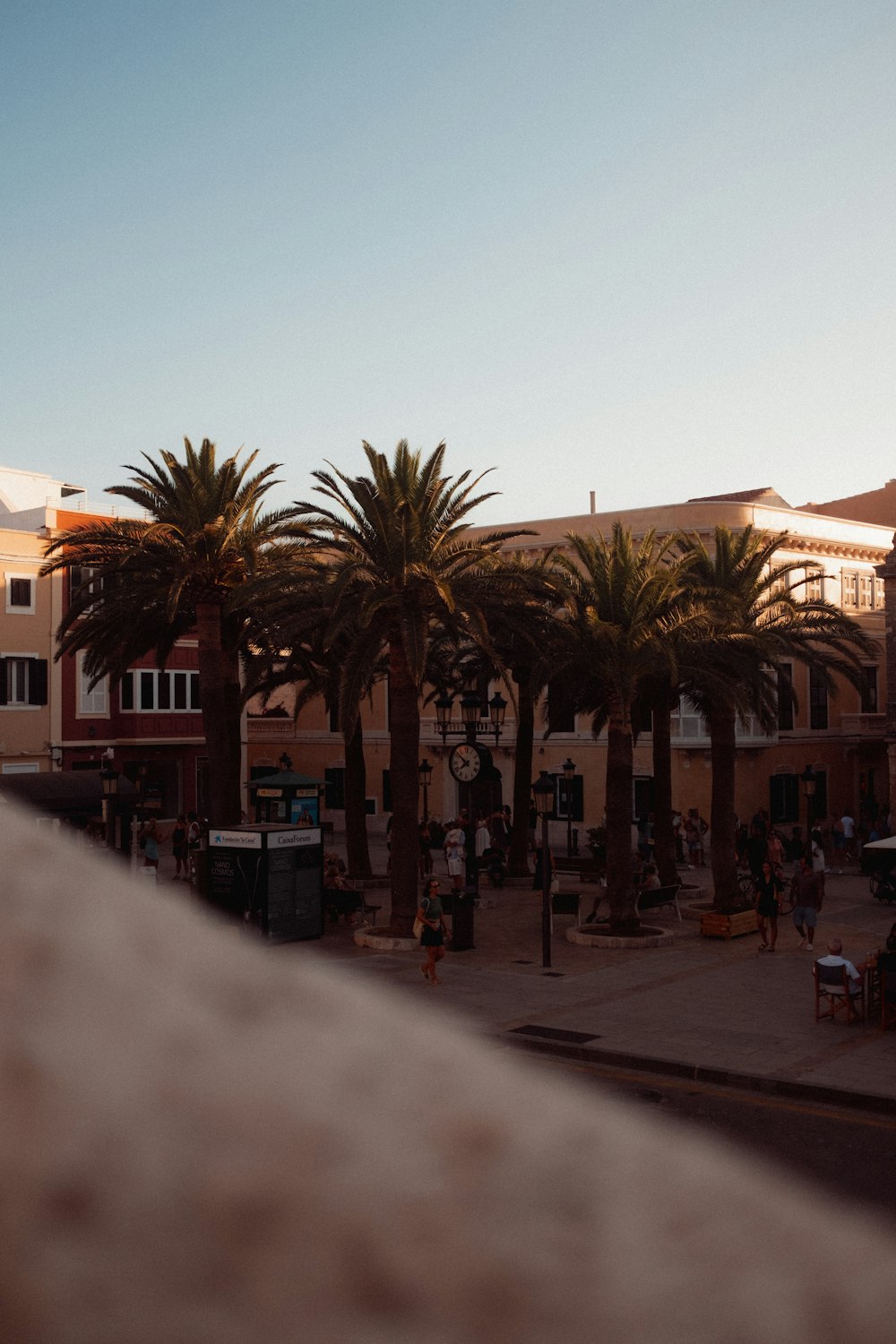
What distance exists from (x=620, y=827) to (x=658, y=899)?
319 cm

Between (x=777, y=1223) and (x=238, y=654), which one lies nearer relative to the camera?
(x=777, y=1223)

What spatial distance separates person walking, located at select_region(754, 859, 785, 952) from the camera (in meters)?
21.8

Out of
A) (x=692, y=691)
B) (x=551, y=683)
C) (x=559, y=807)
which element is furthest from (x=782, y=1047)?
(x=559, y=807)

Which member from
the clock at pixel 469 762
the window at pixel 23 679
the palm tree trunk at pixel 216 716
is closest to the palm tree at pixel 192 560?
the palm tree trunk at pixel 216 716

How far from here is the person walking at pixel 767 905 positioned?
2175 centimetres

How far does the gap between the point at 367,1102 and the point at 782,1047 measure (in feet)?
50.2

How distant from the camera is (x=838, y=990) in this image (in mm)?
16594

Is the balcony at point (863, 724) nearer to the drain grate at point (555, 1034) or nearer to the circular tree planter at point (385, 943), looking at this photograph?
the circular tree planter at point (385, 943)

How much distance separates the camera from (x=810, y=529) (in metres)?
49.8

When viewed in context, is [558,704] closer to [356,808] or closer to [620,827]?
[620,827]

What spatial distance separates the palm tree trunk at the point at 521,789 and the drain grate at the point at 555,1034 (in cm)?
1517

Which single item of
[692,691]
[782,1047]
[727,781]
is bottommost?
[782,1047]

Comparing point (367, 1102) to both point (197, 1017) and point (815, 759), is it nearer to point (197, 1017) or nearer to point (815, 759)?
point (197, 1017)

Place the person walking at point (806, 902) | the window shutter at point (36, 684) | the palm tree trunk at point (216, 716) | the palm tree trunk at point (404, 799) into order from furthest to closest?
the window shutter at point (36, 684) < the palm tree trunk at point (216, 716) < the palm tree trunk at point (404, 799) < the person walking at point (806, 902)
